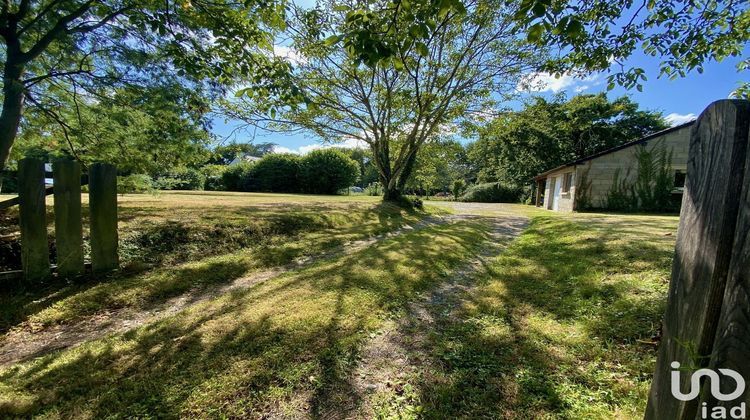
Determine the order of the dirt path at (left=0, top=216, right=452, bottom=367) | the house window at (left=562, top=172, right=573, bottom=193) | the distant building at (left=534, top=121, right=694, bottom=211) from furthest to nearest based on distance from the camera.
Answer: the house window at (left=562, top=172, right=573, bottom=193) < the distant building at (left=534, top=121, right=694, bottom=211) < the dirt path at (left=0, top=216, right=452, bottom=367)

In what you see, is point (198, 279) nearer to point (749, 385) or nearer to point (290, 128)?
point (749, 385)

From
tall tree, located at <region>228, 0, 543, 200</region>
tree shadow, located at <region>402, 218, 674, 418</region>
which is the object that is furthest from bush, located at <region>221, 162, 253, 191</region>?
tree shadow, located at <region>402, 218, 674, 418</region>

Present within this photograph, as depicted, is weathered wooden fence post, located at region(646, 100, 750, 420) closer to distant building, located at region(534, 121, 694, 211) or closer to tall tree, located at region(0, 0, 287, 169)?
tall tree, located at region(0, 0, 287, 169)

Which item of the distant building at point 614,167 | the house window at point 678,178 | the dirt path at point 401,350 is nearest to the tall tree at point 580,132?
the distant building at point 614,167

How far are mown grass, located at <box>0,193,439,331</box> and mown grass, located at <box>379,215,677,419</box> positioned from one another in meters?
3.37

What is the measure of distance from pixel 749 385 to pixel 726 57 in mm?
6734

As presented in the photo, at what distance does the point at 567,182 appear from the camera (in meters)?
18.5

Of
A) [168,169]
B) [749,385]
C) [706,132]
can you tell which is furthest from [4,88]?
[749,385]

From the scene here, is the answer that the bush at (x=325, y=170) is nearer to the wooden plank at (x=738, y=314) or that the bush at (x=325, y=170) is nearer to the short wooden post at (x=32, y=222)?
the short wooden post at (x=32, y=222)

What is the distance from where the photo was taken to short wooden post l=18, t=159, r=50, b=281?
3.63 m

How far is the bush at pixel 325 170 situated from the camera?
91.5ft

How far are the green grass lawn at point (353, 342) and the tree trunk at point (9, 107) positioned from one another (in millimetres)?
2025

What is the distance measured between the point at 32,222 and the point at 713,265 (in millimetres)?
5868

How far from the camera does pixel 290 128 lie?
1383 centimetres
